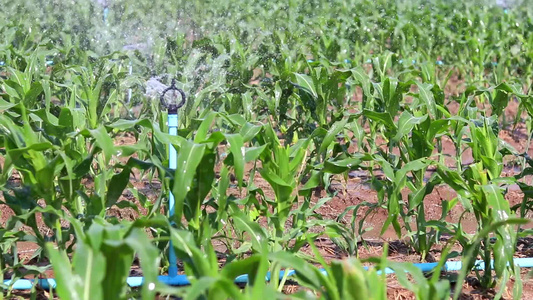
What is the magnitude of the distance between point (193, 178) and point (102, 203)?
0.35m

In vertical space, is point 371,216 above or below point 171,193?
below

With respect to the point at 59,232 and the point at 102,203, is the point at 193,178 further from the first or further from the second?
the point at 59,232

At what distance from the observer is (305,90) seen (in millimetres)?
4777

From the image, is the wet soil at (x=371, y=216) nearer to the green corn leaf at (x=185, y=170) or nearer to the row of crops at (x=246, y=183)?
the row of crops at (x=246, y=183)

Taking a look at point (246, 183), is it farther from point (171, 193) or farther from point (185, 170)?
point (185, 170)

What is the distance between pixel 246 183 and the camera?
13.9 feet

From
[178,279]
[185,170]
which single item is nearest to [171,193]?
[178,279]

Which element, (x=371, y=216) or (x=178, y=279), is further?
(x=371, y=216)

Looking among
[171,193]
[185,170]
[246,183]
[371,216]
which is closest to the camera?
[185,170]

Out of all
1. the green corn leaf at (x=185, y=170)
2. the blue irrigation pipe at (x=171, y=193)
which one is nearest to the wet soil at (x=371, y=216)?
the blue irrigation pipe at (x=171, y=193)

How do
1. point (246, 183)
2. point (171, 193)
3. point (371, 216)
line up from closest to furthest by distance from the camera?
point (171, 193) < point (246, 183) < point (371, 216)

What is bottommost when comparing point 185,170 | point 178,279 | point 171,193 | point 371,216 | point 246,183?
point 371,216

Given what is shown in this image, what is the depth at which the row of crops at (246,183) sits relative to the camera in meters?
2.30

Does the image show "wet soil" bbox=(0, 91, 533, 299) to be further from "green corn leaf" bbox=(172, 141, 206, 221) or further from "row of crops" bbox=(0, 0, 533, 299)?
"green corn leaf" bbox=(172, 141, 206, 221)
